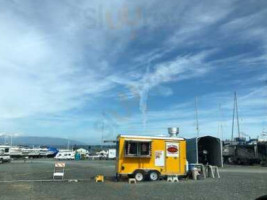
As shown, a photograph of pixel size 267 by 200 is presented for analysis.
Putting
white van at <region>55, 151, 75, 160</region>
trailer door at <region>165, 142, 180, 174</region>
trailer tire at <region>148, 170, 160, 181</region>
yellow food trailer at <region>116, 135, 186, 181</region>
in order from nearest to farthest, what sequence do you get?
yellow food trailer at <region>116, 135, 186, 181</region>
trailer tire at <region>148, 170, 160, 181</region>
trailer door at <region>165, 142, 180, 174</region>
white van at <region>55, 151, 75, 160</region>

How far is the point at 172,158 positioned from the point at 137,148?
3100 millimetres

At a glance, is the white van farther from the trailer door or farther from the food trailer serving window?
the food trailer serving window

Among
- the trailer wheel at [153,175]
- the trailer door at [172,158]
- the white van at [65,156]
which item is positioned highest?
the white van at [65,156]

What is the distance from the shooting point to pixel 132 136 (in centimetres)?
2684

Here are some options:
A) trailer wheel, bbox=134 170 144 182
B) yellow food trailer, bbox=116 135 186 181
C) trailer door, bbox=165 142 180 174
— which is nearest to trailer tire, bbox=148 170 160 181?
yellow food trailer, bbox=116 135 186 181

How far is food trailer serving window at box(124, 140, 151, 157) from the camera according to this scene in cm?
2655

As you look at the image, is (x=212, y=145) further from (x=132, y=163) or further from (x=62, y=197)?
(x=62, y=197)

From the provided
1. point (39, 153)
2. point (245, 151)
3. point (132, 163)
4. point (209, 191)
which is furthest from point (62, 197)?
point (39, 153)

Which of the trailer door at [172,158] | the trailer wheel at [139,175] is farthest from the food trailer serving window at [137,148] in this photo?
the trailer door at [172,158]

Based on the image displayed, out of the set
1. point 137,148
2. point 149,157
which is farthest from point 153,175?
point 137,148

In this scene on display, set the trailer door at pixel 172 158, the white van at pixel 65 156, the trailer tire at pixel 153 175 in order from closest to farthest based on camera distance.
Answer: the trailer tire at pixel 153 175
the trailer door at pixel 172 158
the white van at pixel 65 156

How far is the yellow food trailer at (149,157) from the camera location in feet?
87.0

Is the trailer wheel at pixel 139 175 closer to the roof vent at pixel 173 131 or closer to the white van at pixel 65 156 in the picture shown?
the roof vent at pixel 173 131

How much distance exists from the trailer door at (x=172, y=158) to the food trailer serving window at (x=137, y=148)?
1.73 metres
